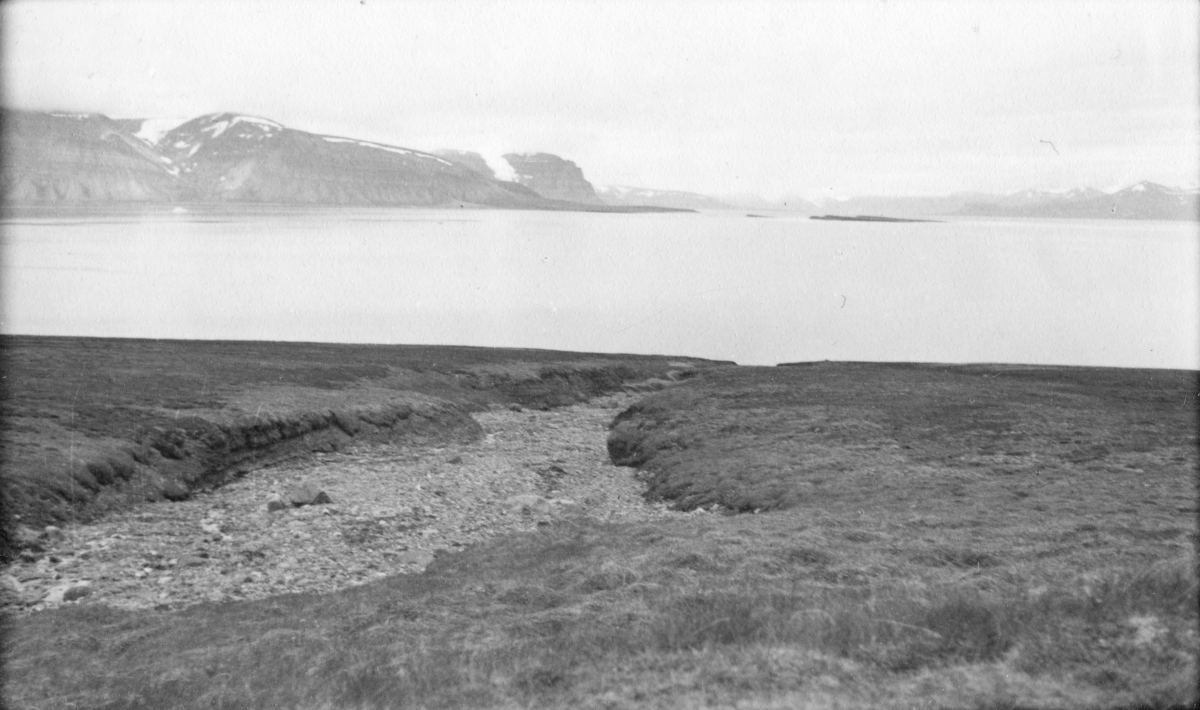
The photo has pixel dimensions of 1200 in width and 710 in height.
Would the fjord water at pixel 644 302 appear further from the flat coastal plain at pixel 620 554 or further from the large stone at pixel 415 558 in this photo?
the large stone at pixel 415 558

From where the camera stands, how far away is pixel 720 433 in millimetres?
35625

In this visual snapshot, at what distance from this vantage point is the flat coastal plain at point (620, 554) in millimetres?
10312

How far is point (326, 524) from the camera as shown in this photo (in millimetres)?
23531

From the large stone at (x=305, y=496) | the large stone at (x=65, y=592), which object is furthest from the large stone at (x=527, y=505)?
the large stone at (x=65, y=592)

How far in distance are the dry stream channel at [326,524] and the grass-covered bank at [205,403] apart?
161 centimetres

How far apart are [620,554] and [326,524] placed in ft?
32.7

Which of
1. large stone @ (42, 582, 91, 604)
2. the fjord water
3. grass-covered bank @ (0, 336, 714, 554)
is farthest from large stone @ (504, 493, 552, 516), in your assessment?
the fjord water

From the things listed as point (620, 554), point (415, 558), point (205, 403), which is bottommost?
point (415, 558)

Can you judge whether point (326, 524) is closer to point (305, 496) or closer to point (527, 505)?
point (305, 496)

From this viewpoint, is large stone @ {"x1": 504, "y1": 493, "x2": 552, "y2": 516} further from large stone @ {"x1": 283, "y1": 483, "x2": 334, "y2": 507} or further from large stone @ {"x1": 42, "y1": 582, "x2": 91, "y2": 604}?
large stone @ {"x1": 42, "y1": 582, "x2": 91, "y2": 604}

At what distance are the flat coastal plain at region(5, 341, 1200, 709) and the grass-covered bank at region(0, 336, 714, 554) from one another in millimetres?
253

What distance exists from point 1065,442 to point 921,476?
8267mm

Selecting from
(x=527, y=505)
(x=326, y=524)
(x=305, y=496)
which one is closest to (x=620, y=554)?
(x=527, y=505)

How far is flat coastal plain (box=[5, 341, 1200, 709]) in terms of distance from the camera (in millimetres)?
10312
